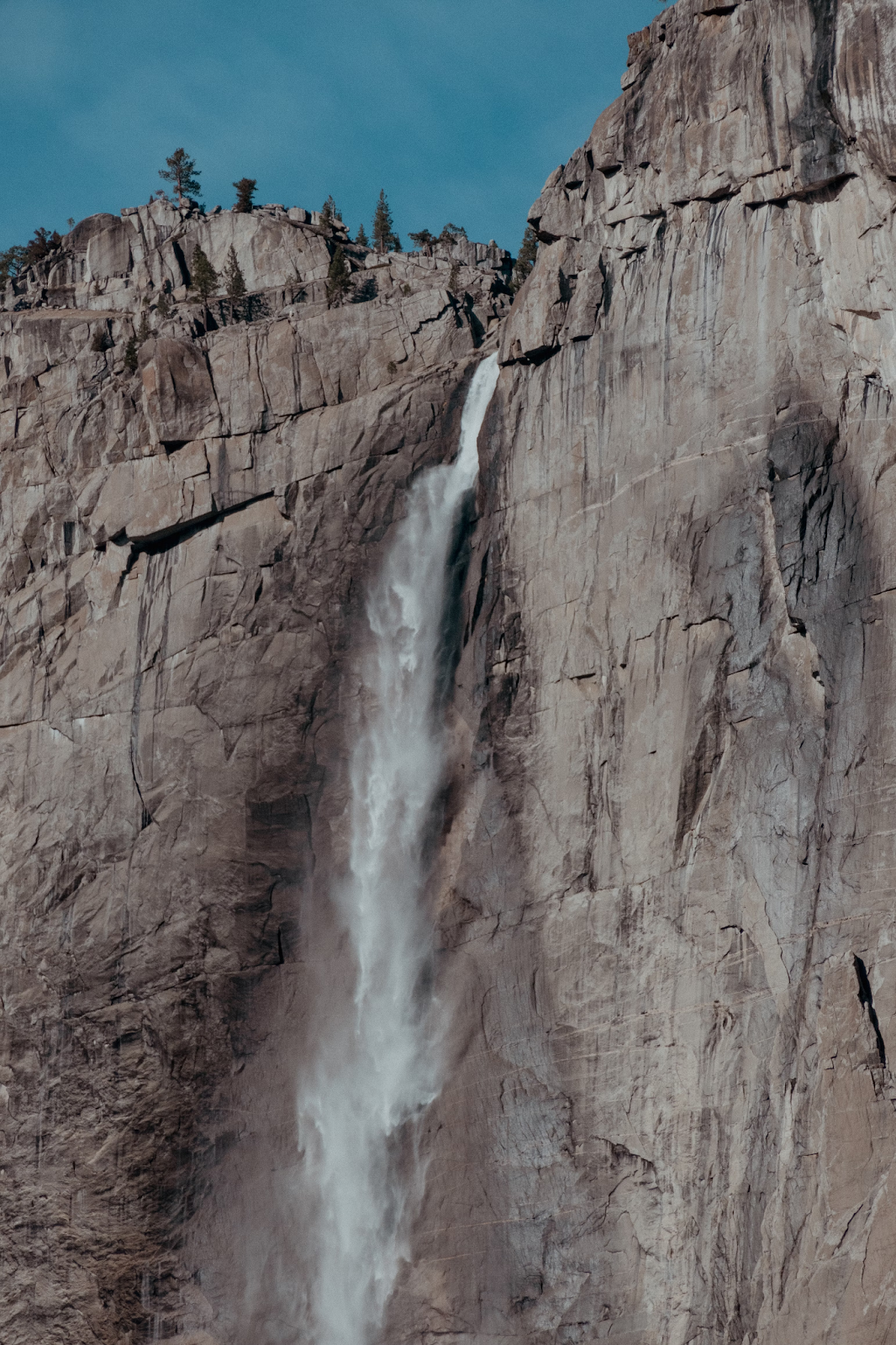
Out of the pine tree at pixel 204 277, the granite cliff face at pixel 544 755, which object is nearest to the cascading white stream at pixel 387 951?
the granite cliff face at pixel 544 755

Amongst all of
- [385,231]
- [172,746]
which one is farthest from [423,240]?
[172,746]

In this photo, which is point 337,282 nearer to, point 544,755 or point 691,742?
point 544,755

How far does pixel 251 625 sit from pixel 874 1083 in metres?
24.3

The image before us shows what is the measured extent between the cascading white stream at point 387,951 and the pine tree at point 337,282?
29.1ft

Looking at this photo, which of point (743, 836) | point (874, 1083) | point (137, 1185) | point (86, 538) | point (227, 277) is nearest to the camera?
point (874, 1083)

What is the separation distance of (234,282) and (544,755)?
24.5m

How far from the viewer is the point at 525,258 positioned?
234 ft

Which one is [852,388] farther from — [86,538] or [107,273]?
[107,273]

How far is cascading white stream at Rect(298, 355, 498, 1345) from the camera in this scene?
5384cm

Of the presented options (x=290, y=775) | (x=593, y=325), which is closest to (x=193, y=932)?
(x=290, y=775)

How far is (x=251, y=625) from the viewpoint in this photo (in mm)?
59281

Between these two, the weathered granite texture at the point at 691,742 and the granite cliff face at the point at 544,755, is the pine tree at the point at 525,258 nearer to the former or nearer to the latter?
the granite cliff face at the point at 544,755

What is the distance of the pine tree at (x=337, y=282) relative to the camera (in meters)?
66.1

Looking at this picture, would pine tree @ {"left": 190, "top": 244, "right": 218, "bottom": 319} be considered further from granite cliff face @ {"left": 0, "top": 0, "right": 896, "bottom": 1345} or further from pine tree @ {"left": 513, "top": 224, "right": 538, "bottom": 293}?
pine tree @ {"left": 513, "top": 224, "right": 538, "bottom": 293}
